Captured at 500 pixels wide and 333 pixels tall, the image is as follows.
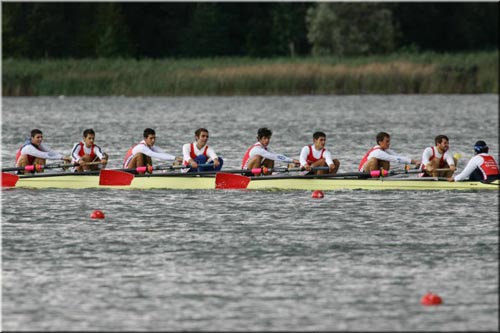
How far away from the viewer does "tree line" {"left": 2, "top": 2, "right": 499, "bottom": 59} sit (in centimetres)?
7169

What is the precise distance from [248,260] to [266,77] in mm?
37358

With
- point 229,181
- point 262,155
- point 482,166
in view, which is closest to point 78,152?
point 229,181

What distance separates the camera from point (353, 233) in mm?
16172

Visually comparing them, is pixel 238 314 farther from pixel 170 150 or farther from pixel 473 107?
pixel 473 107

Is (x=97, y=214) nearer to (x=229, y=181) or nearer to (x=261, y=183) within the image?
(x=229, y=181)

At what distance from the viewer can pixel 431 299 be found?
11789 millimetres

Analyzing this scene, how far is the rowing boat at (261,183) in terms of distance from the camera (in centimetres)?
1955

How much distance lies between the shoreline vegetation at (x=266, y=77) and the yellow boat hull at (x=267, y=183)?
30.2 m

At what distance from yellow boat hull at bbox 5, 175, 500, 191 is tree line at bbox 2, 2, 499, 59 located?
166 feet

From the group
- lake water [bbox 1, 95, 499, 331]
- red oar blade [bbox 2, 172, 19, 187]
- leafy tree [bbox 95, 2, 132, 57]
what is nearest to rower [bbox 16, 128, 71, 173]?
red oar blade [bbox 2, 172, 19, 187]

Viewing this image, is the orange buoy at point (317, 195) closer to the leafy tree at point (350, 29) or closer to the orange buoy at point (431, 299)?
the orange buoy at point (431, 299)

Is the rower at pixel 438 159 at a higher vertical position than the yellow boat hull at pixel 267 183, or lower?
higher

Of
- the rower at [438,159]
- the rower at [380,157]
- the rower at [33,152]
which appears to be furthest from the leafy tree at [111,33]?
the rower at [438,159]

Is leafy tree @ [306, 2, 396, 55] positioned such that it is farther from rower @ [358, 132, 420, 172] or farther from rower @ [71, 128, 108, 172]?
rower @ [358, 132, 420, 172]
